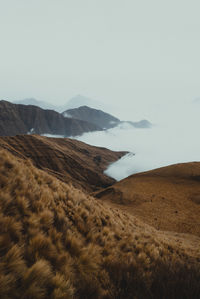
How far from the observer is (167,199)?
2792 centimetres

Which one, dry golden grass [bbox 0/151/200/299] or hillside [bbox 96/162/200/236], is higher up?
dry golden grass [bbox 0/151/200/299]

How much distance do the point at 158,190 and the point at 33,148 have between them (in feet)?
335

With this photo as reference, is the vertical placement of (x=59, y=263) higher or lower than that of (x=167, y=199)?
higher

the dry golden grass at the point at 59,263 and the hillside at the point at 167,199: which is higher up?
the dry golden grass at the point at 59,263

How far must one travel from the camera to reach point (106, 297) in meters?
2.59

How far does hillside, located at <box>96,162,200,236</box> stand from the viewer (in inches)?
767

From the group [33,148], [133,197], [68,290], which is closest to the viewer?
[68,290]

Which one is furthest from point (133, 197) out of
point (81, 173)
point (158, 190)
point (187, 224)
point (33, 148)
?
point (33, 148)

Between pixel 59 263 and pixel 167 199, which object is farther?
Answer: pixel 167 199

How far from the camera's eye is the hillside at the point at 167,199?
19484 mm

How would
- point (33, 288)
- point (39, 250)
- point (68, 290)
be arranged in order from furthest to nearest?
1. point (39, 250)
2. point (68, 290)
3. point (33, 288)

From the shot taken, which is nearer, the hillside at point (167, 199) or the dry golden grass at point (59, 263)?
the dry golden grass at point (59, 263)

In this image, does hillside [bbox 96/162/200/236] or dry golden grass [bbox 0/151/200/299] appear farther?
hillside [bbox 96/162/200/236]

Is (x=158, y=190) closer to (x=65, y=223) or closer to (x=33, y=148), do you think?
(x=65, y=223)
